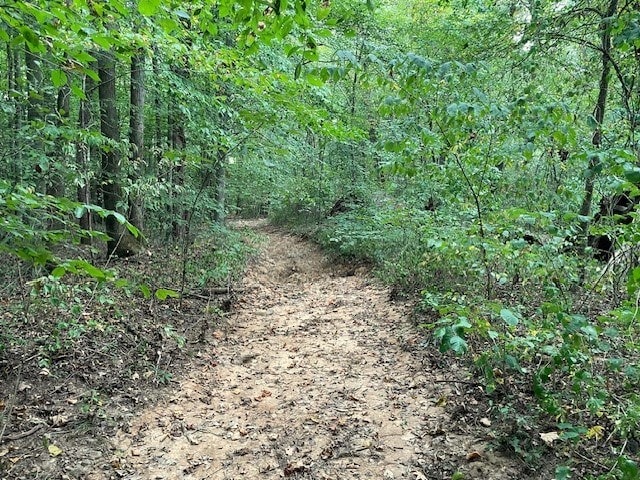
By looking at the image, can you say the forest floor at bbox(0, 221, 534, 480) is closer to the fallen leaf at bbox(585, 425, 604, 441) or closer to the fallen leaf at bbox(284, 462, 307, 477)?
the fallen leaf at bbox(284, 462, 307, 477)

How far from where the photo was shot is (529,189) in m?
5.47

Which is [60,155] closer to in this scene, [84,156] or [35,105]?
[84,156]

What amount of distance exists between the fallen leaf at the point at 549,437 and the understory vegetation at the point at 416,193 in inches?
0.6

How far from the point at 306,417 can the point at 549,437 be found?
7.44 ft

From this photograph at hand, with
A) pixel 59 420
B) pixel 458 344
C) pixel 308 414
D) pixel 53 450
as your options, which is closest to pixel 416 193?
pixel 308 414

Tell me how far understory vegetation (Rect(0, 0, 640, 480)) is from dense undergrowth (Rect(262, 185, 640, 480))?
0.08 ft

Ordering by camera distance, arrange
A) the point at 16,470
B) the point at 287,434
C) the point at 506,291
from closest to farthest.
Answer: the point at 16,470 → the point at 287,434 → the point at 506,291

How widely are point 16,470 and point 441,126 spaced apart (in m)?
4.66

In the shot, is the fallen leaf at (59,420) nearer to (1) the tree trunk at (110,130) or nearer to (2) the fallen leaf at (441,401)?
(2) the fallen leaf at (441,401)

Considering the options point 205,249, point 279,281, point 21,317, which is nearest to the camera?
point 21,317

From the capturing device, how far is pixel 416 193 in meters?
10.6

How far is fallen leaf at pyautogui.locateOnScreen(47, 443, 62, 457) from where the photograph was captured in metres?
3.77

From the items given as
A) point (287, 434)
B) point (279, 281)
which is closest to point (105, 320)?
point (287, 434)

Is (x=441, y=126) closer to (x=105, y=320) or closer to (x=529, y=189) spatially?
(x=529, y=189)
